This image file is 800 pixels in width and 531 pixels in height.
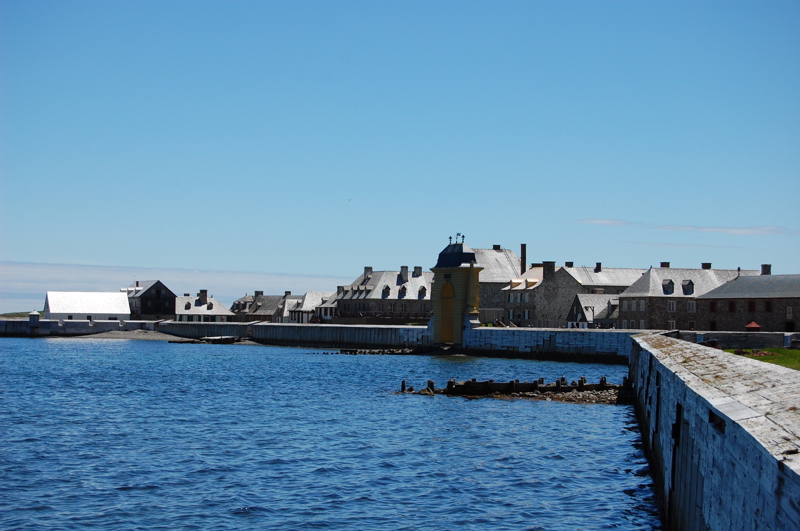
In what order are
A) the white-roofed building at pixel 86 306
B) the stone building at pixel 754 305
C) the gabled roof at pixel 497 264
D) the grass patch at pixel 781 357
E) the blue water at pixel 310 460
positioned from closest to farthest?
the blue water at pixel 310 460, the grass patch at pixel 781 357, the stone building at pixel 754 305, the gabled roof at pixel 497 264, the white-roofed building at pixel 86 306

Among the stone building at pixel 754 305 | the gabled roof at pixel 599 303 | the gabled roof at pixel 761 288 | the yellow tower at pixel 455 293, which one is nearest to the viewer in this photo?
the stone building at pixel 754 305

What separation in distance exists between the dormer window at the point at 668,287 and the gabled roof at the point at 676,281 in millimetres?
102

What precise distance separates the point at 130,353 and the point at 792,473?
9333 cm

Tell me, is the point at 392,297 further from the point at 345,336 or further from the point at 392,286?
the point at 345,336

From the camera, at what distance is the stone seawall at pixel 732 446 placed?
737cm

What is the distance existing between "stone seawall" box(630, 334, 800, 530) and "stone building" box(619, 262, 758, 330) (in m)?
70.7

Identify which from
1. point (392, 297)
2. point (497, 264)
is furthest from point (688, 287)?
point (392, 297)

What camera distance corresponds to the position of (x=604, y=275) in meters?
106

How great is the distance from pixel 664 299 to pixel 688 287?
456 cm

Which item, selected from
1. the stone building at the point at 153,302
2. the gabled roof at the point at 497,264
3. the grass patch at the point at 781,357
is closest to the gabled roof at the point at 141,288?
the stone building at the point at 153,302

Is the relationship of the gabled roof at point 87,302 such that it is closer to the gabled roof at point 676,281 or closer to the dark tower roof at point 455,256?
the dark tower roof at point 455,256

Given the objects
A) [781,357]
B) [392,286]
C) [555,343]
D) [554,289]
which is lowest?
[555,343]

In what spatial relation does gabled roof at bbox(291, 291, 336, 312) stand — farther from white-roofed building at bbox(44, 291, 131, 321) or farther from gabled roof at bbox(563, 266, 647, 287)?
gabled roof at bbox(563, 266, 647, 287)

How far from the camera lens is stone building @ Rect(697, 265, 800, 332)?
71.2 metres
